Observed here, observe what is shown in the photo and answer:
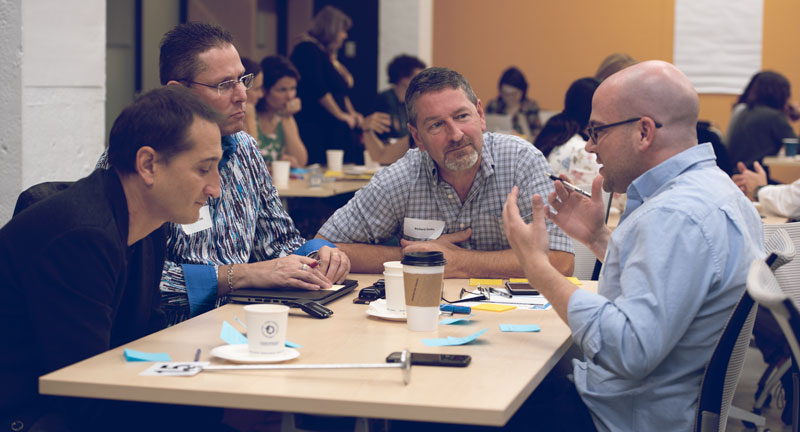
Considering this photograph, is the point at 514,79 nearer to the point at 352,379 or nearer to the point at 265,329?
the point at 265,329

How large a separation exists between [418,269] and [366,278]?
815 millimetres

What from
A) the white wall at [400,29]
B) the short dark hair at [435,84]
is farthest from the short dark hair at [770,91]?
the short dark hair at [435,84]

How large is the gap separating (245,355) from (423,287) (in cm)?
43

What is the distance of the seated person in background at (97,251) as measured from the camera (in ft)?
5.33

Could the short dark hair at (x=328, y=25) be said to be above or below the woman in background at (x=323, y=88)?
above

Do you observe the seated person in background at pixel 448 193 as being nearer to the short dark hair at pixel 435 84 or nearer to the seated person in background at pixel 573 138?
the short dark hair at pixel 435 84

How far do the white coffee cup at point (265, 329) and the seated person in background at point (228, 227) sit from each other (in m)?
0.66

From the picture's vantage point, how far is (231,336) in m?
1.73

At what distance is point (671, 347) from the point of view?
1.63 m

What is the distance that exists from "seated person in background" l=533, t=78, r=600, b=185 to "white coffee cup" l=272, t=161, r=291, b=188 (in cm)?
151

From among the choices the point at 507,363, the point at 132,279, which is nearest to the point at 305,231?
the point at 132,279

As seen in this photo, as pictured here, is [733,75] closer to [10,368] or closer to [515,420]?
[515,420]

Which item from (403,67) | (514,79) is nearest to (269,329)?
(403,67)

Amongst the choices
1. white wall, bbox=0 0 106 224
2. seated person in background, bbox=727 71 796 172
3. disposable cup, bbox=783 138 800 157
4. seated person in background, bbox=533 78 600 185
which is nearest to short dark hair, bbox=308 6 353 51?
seated person in background, bbox=533 78 600 185
